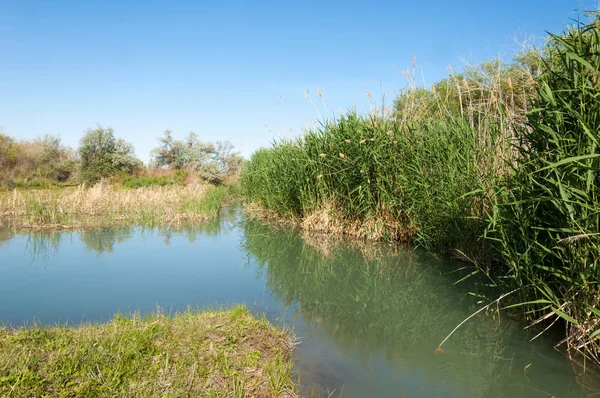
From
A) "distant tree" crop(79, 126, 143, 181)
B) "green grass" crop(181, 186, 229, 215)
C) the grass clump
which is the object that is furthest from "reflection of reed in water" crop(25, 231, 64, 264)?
"distant tree" crop(79, 126, 143, 181)

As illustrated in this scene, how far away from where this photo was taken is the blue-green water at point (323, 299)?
3.29m

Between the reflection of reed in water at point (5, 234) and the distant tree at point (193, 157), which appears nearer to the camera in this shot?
the reflection of reed in water at point (5, 234)

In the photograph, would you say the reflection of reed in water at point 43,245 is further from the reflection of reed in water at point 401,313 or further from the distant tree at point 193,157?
the distant tree at point 193,157

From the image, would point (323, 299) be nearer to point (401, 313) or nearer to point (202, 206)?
point (401, 313)

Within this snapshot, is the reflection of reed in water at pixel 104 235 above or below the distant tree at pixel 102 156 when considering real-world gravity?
below

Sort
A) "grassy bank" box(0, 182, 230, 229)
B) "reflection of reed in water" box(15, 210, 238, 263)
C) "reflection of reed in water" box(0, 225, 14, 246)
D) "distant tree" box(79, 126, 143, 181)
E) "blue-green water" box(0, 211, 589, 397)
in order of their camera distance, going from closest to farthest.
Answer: "blue-green water" box(0, 211, 589, 397)
"reflection of reed in water" box(15, 210, 238, 263)
"reflection of reed in water" box(0, 225, 14, 246)
"grassy bank" box(0, 182, 230, 229)
"distant tree" box(79, 126, 143, 181)

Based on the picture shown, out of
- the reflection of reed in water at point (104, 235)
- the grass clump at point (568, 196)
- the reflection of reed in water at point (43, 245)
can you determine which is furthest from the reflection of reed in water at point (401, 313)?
the reflection of reed in water at point (43, 245)

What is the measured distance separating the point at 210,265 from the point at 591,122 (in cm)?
572

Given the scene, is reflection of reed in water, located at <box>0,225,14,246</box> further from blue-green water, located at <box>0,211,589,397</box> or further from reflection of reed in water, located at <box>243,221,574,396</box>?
reflection of reed in water, located at <box>243,221,574,396</box>

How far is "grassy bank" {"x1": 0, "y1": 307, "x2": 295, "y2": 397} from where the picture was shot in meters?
2.65

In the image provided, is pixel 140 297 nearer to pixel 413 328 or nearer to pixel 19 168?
pixel 413 328

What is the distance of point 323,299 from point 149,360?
2.73 metres

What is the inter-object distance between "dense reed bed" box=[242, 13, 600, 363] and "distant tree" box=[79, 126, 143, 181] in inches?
529

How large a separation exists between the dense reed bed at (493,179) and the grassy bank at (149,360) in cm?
207
